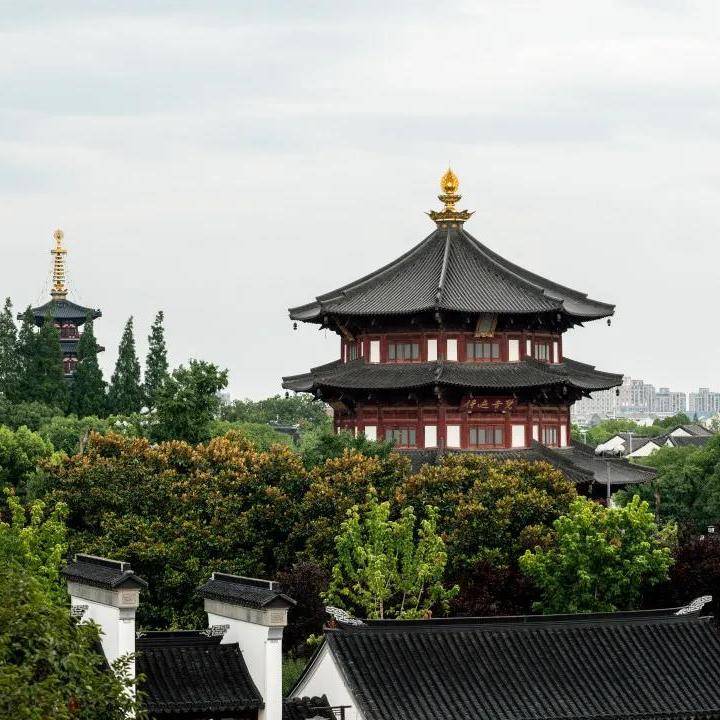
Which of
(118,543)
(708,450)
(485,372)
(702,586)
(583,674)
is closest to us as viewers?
(583,674)

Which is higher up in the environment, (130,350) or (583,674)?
(130,350)

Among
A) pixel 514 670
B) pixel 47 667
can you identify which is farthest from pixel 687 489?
pixel 47 667

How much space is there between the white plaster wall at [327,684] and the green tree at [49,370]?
3214 inches

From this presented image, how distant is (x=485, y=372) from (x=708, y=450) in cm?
5228

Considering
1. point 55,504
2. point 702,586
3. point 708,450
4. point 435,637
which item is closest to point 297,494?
point 55,504

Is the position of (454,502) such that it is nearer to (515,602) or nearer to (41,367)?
(515,602)

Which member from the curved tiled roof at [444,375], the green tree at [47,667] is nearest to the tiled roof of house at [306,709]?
the green tree at [47,667]

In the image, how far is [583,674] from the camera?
38719 mm

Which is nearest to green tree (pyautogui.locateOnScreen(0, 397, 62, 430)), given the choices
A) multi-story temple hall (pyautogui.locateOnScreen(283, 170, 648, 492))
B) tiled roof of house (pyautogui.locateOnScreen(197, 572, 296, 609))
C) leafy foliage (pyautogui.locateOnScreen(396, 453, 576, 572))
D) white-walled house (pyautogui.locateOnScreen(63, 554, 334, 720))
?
Result: multi-story temple hall (pyautogui.locateOnScreen(283, 170, 648, 492))

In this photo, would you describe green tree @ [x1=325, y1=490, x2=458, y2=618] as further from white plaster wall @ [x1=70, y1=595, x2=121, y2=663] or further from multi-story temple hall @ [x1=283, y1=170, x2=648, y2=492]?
white plaster wall @ [x1=70, y1=595, x2=121, y2=663]

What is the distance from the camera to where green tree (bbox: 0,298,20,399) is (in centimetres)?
11769

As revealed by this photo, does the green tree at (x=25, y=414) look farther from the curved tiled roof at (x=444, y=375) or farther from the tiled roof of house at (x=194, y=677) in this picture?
the tiled roof of house at (x=194, y=677)

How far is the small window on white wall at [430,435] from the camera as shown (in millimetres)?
67938

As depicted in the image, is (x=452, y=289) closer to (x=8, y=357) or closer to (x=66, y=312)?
(x=8, y=357)
